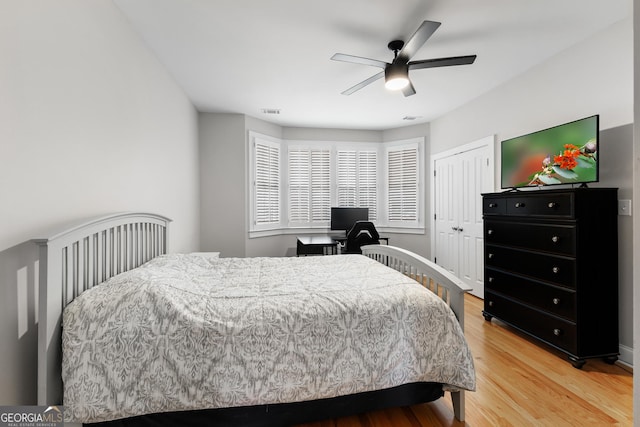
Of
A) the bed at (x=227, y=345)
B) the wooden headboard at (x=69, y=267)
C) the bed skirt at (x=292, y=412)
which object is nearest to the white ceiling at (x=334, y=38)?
the wooden headboard at (x=69, y=267)

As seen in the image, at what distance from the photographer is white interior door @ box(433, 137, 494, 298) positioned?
379 centimetres

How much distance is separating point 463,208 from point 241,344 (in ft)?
12.3

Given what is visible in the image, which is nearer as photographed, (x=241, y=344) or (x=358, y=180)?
(x=241, y=344)

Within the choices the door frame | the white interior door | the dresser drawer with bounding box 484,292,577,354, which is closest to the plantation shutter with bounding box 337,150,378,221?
the door frame

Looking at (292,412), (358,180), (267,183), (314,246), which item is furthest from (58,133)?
(358,180)

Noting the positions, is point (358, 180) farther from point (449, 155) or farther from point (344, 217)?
point (449, 155)

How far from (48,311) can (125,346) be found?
1.07ft

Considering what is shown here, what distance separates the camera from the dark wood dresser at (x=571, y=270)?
2197mm

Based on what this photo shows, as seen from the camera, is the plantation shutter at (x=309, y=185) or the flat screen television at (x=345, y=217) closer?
the flat screen television at (x=345, y=217)

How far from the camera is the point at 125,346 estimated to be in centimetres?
125

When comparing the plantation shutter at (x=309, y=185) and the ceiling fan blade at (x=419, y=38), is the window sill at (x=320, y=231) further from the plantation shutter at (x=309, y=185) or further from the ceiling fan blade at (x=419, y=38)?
the ceiling fan blade at (x=419, y=38)

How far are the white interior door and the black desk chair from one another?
49.1 inches

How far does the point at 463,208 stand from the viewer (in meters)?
4.12

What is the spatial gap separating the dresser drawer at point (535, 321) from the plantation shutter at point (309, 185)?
2.98 meters
